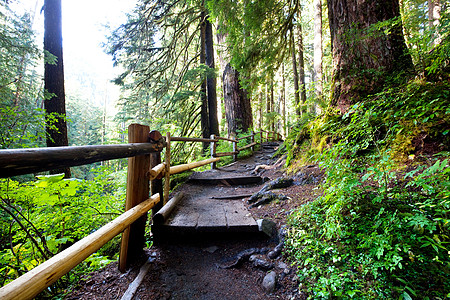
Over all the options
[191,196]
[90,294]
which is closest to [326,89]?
[191,196]

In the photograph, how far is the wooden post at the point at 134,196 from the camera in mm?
1957

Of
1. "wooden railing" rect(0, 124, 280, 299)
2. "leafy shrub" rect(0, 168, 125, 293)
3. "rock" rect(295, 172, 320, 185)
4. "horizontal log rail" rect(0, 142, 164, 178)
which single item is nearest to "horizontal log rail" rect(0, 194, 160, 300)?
"wooden railing" rect(0, 124, 280, 299)

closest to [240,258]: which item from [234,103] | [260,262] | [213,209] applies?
[260,262]

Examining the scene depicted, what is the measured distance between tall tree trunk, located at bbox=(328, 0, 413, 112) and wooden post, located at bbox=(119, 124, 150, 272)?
3.47m

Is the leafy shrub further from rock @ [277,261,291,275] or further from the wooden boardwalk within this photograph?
rock @ [277,261,291,275]

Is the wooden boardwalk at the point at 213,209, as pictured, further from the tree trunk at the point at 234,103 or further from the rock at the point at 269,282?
the tree trunk at the point at 234,103

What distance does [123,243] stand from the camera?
6.39 ft

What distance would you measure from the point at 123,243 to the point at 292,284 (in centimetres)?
169

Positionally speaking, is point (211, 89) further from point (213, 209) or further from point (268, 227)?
point (268, 227)

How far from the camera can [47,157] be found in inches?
37.3

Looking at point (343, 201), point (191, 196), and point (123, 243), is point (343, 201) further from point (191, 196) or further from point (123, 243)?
point (191, 196)

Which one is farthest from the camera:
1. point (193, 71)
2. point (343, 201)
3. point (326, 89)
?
point (193, 71)

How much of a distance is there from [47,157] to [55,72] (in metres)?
7.71

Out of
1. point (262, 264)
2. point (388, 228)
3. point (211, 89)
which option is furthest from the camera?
point (211, 89)
